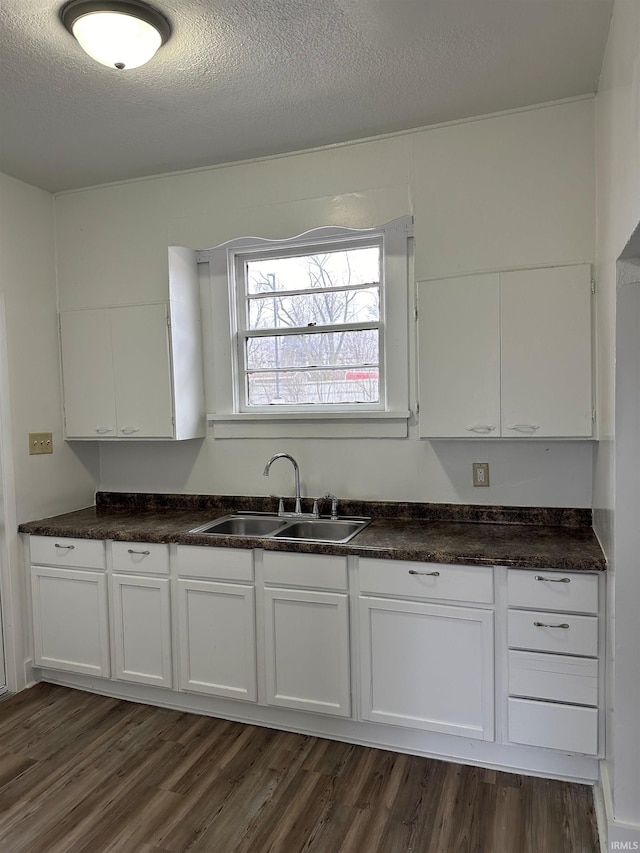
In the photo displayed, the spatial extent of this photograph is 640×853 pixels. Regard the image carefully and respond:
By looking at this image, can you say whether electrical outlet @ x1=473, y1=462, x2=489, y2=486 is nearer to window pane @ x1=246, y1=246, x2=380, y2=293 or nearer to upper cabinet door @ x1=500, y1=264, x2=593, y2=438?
upper cabinet door @ x1=500, y1=264, x2=593, y2=438

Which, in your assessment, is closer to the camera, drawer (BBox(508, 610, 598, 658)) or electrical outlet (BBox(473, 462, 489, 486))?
drawer (BBox(508, 610, 598, 658))

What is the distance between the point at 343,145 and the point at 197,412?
5.08 ft

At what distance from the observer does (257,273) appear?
3184 mm

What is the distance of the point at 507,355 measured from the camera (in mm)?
2426

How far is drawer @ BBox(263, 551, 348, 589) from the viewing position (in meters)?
2.42

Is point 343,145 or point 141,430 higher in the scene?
point 343,145

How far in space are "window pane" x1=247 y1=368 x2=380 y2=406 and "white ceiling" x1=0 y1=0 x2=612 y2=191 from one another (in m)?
1.11

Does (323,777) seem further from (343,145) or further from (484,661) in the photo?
(343,145)

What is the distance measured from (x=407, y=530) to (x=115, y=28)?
7.06 feet

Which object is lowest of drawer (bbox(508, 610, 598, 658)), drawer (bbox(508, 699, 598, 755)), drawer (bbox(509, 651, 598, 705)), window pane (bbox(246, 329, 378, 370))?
drawer (bbox(508, 699, 598, 755))

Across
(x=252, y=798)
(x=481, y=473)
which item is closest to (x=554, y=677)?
(x=481, y=473)

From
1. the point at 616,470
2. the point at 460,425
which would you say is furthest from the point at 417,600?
the point at 616,470

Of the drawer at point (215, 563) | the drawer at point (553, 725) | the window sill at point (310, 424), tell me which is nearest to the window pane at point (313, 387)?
the window sill at point (310, 424)

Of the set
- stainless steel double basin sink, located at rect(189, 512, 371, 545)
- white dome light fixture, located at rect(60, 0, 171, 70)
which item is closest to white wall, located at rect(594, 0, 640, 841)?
stainless steel double basin sink, located at rect(189, 512, 371, 545)
